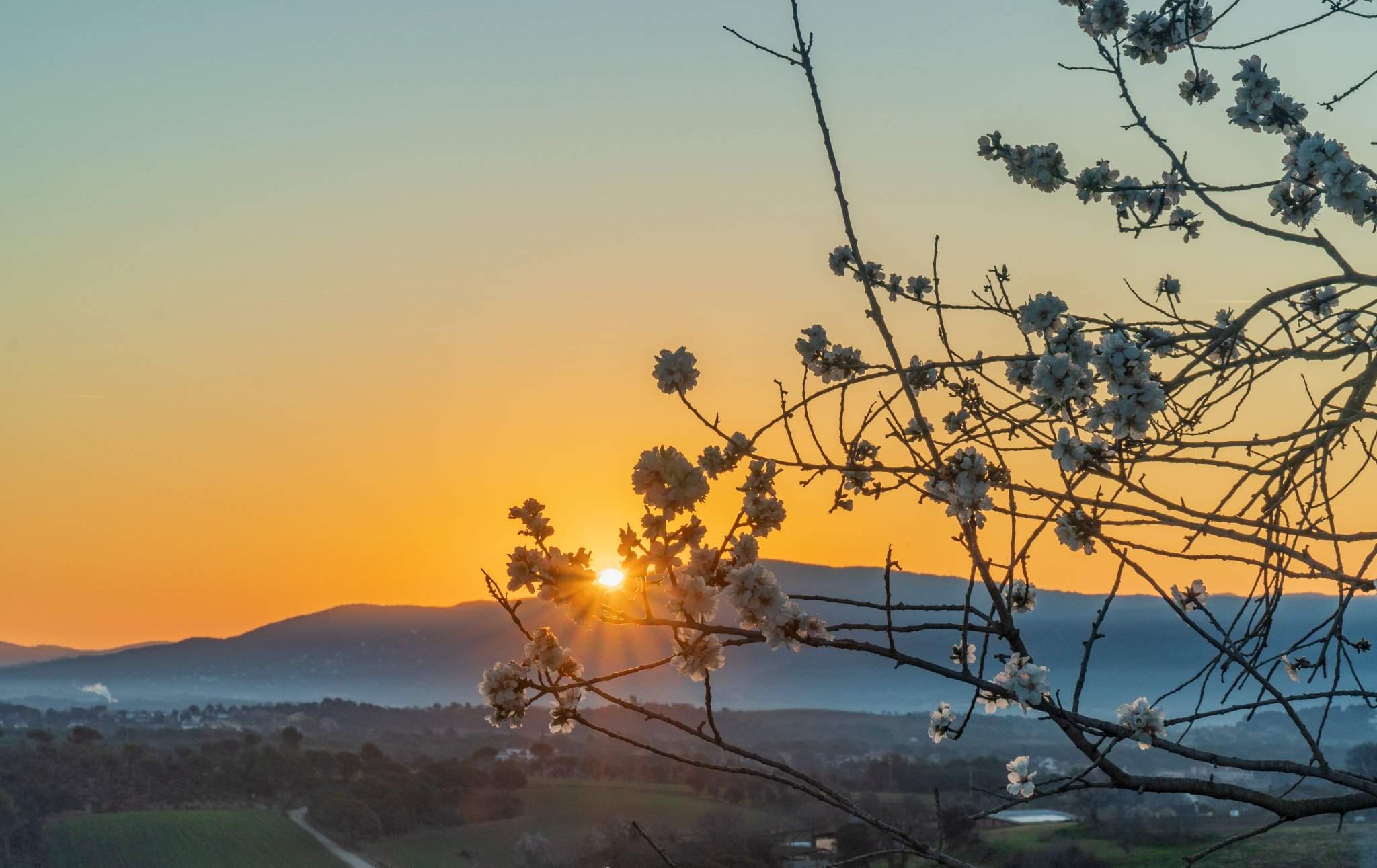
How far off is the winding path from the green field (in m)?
0.54

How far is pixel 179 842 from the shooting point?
2881 inches

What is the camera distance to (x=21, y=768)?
283 ft

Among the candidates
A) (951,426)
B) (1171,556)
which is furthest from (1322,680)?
(951,426)

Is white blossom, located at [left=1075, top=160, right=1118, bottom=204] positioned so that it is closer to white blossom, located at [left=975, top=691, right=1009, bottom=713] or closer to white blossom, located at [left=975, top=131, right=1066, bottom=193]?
white blossom, located at [left=975, top=131, right=1066, bottom=193]

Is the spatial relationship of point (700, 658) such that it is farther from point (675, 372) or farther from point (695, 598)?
point (675, 372)

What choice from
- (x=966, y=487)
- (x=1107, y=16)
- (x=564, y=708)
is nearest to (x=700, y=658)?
(x=564, y=708)

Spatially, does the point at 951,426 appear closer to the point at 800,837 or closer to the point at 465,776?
the point at 800,837

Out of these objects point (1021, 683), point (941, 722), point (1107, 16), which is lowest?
point (941, 722)

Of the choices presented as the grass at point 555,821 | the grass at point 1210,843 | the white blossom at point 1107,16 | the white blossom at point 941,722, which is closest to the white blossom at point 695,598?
the white blossom at point 941,722

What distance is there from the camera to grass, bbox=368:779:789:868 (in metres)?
70.7

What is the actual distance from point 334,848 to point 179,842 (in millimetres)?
9035

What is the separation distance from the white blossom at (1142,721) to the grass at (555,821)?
6499 cm

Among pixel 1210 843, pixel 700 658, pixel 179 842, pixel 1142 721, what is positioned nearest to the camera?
pixel 700 658

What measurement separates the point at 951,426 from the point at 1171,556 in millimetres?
1943
